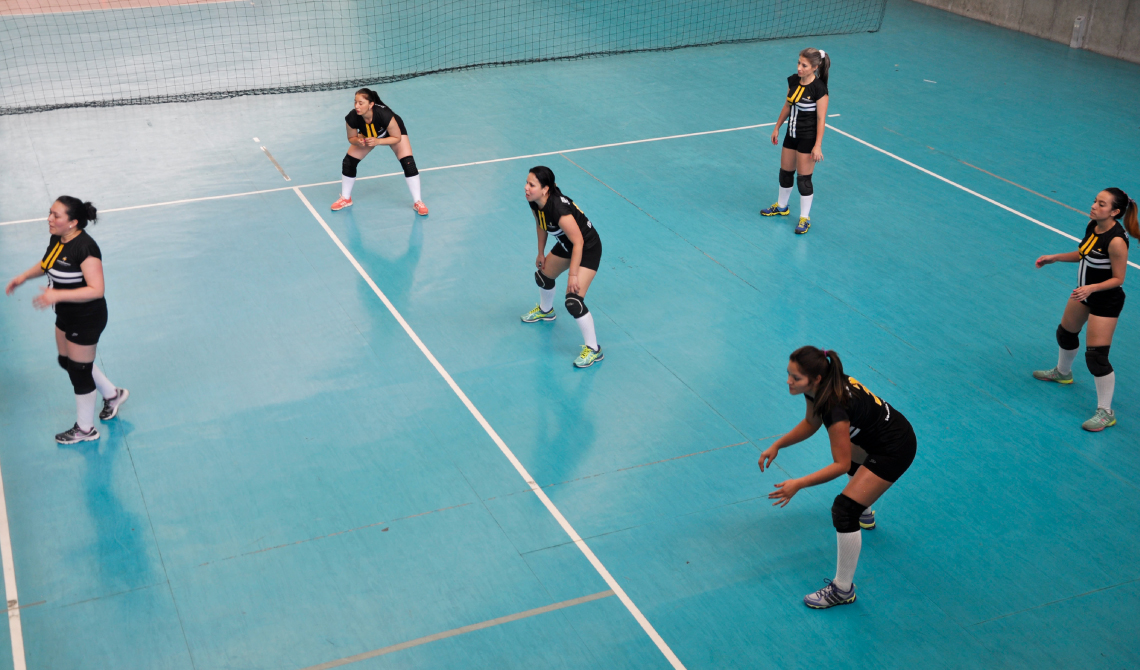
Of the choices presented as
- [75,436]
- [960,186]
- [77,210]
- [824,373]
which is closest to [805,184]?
[960,186]

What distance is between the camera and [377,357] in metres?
7.91

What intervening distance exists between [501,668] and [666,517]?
170 cm

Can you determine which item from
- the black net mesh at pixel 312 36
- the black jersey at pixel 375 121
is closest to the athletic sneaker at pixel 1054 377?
the black jersey at pixel 375 121

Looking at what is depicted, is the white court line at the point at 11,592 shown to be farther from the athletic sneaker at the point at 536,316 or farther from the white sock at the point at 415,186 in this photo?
the white sock at the point at 415,186

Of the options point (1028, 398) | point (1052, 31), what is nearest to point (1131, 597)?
point (1028, 398)

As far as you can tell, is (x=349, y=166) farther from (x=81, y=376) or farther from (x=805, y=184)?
(x=805, y=184)

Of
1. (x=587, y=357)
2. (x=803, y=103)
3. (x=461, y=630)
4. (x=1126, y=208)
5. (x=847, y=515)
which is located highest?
(x=803, y=103)

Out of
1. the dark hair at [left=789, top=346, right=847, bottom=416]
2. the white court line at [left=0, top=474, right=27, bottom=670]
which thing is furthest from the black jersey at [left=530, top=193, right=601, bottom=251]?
the white court line at [left=0, top=474, right=27, bottom=670]

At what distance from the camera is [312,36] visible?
18.3m

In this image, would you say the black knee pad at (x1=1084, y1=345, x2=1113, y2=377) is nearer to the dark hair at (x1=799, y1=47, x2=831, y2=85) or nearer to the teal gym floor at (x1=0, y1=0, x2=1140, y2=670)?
the teal gym floor at (x1=0, y1=0, x2=1140, y2=670)

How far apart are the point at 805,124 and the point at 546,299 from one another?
3917mm

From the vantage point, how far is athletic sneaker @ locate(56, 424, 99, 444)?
670 cm

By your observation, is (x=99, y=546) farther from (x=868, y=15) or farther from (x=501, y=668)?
(x=868, y=15)

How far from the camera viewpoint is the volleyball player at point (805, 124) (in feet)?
32.1
